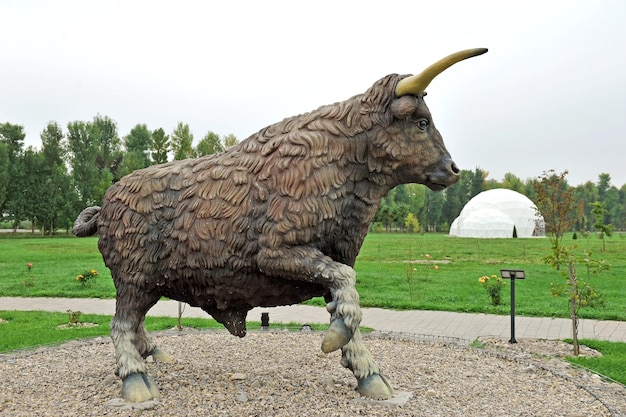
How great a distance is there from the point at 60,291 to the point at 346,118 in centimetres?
1040

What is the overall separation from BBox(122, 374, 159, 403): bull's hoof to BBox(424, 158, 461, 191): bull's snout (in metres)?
2.64

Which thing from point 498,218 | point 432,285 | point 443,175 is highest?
point 498,218

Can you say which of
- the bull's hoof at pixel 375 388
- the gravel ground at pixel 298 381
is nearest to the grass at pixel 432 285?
the gravel ground at pixel 298 381

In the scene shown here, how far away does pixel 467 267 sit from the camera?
58.4 feet

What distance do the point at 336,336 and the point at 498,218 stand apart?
40569 mm

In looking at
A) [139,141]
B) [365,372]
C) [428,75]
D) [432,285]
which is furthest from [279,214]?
[139,141]

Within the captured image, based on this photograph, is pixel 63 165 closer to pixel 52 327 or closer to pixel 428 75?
pixel 52 327

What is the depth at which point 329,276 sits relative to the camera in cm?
350

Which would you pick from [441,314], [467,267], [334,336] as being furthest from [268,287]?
[467,267]

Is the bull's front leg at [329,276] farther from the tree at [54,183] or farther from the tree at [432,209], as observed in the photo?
the tree at [432,209]

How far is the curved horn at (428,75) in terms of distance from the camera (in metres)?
3.47

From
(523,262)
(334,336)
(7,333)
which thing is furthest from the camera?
(523,262)

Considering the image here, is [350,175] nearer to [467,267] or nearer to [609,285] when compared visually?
[609,285]

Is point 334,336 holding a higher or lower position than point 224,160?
lower
